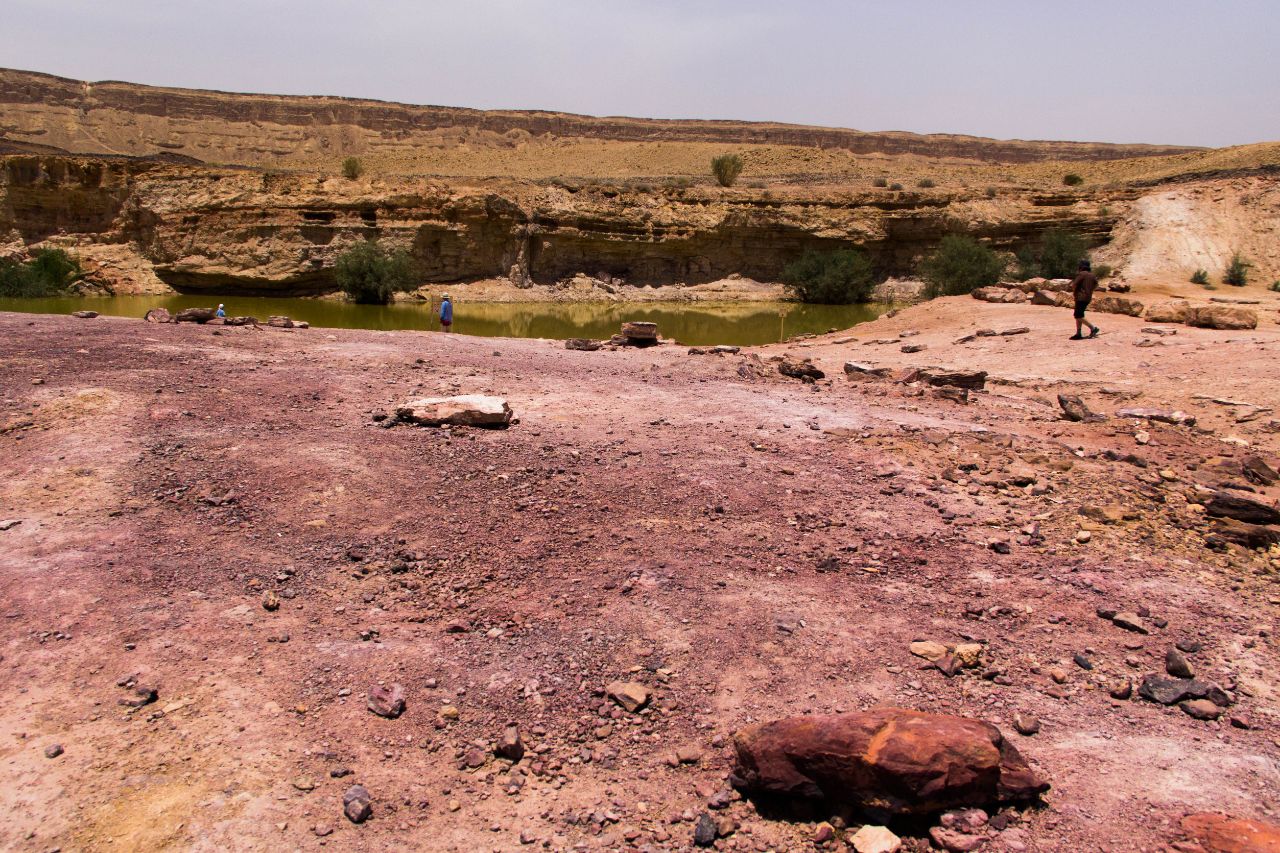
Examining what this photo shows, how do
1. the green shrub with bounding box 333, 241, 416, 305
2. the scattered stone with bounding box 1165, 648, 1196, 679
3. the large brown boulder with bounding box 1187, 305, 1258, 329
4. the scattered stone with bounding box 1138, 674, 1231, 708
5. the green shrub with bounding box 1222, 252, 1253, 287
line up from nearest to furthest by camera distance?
the scattered stone with bounding box 1138, 674, 1231, 708 < the scattered stone with bounding box 1165, 648, 1196, 679 < the large brown boulder with bounding box 1187, 305, 1258, 329 < the green shrub with bounding box 1222, 252, 1253, 287 < the green shrub with bounding box 333, 241, 416, 305

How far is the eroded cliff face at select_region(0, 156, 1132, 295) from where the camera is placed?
36.5 metres

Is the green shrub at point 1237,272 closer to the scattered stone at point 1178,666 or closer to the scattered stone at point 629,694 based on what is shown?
the scattered stone at point 1178,666

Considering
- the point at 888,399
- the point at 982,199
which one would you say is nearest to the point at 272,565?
the point at 888,399

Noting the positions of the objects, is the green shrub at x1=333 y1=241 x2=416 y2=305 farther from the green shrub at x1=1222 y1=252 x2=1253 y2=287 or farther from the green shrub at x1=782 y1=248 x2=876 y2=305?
the green shrub at x1=1222 y1=252 x2=1253 y2=287

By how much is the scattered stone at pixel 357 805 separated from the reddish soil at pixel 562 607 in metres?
0.04

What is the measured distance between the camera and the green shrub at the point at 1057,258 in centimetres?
3259

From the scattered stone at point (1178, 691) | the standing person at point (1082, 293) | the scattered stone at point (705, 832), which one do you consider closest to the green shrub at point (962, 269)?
the standing person at point (1082, 293)

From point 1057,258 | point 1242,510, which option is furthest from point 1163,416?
point 1057,258

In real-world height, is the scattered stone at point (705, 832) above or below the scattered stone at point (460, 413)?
below

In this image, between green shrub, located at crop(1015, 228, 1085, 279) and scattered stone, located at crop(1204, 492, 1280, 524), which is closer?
scattered stone, located at crop(1204, 492, 1280, 524)

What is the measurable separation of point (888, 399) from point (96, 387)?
8830 millimetres

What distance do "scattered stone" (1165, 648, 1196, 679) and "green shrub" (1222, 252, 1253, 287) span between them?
3133cm

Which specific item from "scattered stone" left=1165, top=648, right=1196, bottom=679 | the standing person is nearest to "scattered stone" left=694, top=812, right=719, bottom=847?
"scattered stone" left=1165, top=648, right=1196, bottom=679

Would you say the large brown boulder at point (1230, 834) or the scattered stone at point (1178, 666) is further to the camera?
the scattered stone at point (1178, 666)
